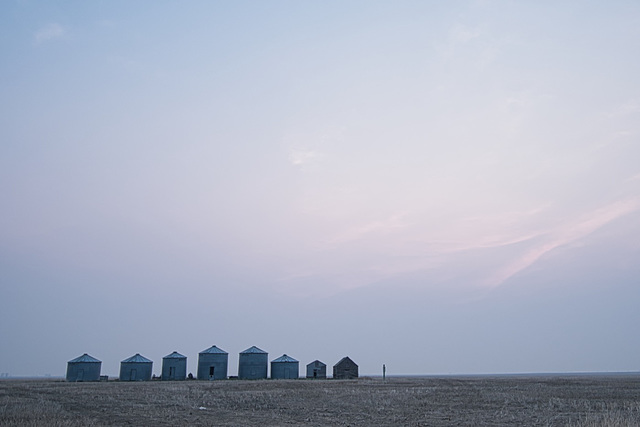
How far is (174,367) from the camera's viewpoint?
96438 mm

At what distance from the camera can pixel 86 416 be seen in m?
29.3

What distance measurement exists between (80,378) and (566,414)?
3287 inches

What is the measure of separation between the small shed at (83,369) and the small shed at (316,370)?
122 ft

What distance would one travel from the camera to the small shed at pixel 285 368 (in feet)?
324

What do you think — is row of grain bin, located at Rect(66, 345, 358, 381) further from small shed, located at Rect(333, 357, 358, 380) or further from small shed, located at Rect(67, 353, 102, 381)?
small shed, located at Rect(333, 357, 358, 380)

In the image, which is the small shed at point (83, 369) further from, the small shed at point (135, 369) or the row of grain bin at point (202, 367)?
the small shed at point (135, 369)

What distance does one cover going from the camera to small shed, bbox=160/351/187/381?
313 ft

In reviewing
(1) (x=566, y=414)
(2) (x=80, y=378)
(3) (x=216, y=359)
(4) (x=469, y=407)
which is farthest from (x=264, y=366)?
(1) (x=566, y=414)

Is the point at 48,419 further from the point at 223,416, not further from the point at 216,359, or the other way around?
the point at 216,359

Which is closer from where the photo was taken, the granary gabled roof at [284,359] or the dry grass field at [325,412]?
the dry grass field at [325,412]

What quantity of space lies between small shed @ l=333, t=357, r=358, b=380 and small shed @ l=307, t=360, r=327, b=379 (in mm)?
2169

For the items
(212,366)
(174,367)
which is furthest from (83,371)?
(212,366)

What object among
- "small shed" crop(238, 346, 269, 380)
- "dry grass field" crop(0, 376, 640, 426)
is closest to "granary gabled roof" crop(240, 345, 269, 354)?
→ "small shed" crop(238, 346, 269, 380)

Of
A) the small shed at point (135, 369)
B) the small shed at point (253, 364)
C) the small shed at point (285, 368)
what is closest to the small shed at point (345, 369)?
the small shed at point (285, 368)
